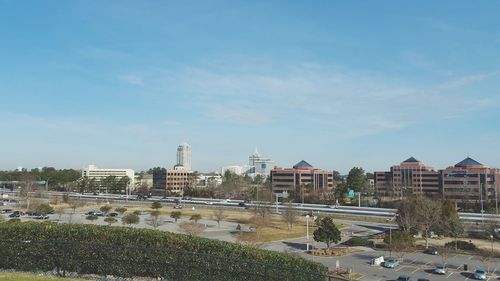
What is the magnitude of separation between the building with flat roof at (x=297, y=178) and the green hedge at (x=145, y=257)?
127 meters

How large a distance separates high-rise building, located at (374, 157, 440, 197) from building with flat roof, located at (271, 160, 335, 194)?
1920 cm

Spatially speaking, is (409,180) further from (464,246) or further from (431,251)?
(431,251)

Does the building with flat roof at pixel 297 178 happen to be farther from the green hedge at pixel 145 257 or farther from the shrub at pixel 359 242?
the green hedge at pixel 145 257

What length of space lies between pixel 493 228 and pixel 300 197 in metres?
69.1

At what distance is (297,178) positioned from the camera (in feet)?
477

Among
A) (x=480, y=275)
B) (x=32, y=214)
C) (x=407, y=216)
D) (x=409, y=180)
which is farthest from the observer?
(x=409, y=180)

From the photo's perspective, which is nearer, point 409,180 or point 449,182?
point 449,182

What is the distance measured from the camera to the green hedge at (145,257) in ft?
45.7

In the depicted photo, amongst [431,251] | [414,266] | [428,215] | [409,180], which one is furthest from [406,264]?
[409,180]

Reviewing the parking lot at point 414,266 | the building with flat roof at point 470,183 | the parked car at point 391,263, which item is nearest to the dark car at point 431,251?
the parking lot at point 414,266

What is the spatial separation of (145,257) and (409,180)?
418 feet

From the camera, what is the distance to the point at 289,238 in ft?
208

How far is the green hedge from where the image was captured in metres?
13.9

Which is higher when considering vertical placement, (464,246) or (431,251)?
(464,246)
